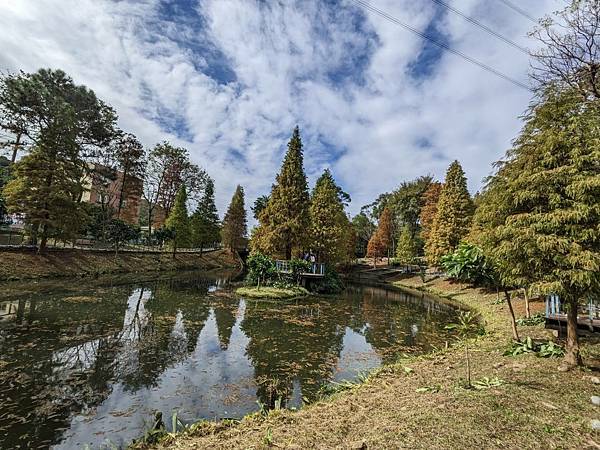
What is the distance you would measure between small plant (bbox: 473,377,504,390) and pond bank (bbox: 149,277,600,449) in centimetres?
6

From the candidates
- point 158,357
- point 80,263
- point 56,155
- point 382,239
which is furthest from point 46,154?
point 382,239

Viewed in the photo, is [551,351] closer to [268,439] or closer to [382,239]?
[268,439]

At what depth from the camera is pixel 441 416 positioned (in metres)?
4.12

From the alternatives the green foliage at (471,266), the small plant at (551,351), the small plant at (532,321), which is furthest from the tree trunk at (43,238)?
the small plant at (532,321)

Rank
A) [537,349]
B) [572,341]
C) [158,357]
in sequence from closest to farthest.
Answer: [572,341]
[537,349]
[158,357]

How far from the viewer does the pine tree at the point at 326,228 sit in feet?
93.5

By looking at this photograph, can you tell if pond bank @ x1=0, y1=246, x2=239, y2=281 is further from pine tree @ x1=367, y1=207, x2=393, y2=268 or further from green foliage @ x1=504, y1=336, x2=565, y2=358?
green foliage @ x1=504, y1=336, x2=565, y2=358

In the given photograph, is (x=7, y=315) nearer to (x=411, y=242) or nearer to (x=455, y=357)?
(x=455, y=357)

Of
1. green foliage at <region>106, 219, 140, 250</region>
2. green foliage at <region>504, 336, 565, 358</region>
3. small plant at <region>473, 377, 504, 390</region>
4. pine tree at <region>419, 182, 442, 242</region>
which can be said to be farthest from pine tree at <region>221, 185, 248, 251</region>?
small plant at <region>473, 377, 504, 390</region>

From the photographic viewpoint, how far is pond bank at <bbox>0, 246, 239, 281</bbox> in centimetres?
1953

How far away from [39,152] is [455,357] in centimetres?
2768

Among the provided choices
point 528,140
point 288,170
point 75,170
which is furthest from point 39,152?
point 528,140

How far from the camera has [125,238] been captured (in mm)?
30359

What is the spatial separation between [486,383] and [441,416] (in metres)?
1.74
